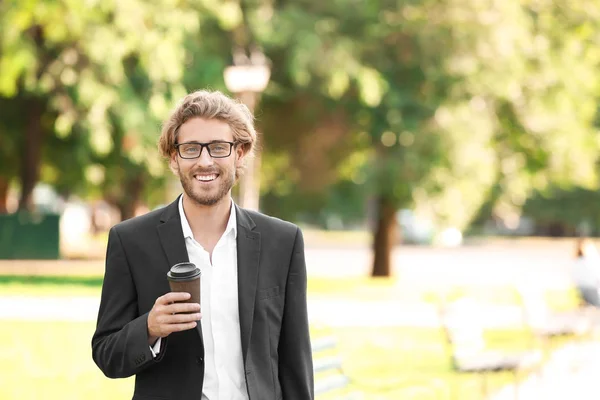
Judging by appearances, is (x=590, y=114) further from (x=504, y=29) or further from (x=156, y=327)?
(x=156, y=327)

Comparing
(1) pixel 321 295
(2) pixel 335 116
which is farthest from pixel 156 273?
(2) pixel 335 116

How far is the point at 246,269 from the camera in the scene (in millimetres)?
3189

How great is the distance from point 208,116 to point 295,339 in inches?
29.4

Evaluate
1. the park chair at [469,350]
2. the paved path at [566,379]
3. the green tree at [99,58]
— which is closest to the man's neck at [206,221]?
the park chair at [469,350]

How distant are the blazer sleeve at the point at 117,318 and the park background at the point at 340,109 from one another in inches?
401

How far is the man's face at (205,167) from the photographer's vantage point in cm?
315

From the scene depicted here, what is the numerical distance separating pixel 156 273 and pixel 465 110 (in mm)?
20014

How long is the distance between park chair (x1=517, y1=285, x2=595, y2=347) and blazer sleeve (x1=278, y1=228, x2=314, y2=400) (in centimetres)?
690

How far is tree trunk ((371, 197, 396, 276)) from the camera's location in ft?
84.3

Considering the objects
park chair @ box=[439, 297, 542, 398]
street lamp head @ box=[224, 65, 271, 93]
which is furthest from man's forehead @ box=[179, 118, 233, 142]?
street lamp head @ box=[224, 65, 271, 93]

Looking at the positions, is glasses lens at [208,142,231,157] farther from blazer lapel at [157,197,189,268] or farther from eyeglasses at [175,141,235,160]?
blazer lapel at [157,197,189,268]

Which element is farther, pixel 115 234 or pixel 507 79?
pixel 507 79

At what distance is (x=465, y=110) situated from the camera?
892 inches

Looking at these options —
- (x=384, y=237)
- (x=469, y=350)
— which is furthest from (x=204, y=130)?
(x=384, y=237)
